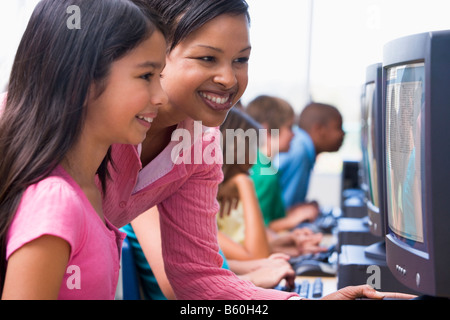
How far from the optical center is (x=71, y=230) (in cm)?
82

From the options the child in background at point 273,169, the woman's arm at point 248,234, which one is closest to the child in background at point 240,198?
the woman's arm at point 248,234

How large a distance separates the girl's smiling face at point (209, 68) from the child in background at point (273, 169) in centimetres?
167

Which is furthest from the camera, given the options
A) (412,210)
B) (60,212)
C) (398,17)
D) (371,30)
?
(371,30)

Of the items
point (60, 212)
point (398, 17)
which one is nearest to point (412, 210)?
point (60, 212)

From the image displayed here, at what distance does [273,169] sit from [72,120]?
90.4 inches

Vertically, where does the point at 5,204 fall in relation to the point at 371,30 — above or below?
below

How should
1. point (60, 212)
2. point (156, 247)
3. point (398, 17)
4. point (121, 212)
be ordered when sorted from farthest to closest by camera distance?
point (398, 17) < point (156, 247) < point (121, 212) < point (60, 212)

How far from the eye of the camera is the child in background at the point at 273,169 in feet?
9.70

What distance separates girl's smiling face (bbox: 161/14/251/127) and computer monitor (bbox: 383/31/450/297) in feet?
0.95

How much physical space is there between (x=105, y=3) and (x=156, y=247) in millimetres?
851

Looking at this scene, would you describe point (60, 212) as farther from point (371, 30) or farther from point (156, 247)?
point (371, 30)

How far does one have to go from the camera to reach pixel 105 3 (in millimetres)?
918

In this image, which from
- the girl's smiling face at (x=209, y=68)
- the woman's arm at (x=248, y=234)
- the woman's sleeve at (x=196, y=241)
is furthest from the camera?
the woman's arm at (x=248, y=234)
